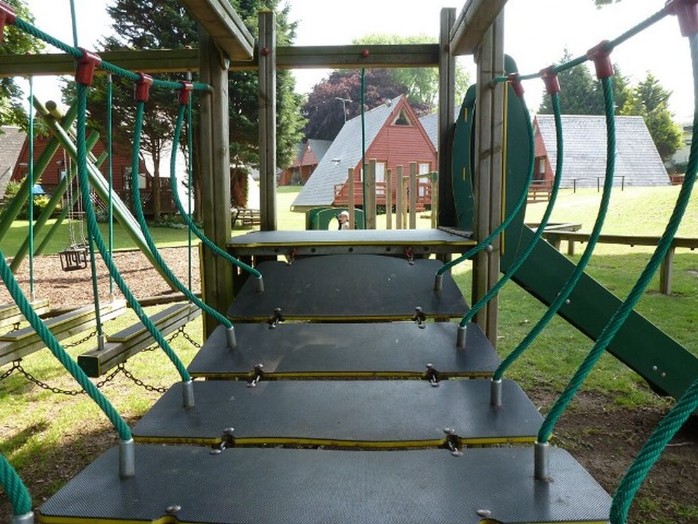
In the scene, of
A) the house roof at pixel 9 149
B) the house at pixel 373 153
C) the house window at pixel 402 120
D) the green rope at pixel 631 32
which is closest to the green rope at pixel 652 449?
the green rope at pixel 631 32

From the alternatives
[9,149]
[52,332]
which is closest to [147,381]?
[52,332]

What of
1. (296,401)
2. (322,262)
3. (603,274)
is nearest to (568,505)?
(296,401)

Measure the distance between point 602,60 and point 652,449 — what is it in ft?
3.04

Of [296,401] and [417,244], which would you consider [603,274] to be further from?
[296,401]

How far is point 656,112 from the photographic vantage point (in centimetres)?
3847

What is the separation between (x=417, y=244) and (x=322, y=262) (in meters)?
0.44

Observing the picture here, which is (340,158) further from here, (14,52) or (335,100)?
(335,100)

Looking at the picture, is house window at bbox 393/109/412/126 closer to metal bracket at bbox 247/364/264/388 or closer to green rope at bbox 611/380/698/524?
metal bracket at bbox 247/364/264/388

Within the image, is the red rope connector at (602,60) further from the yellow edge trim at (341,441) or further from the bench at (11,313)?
the bench at (11,313)

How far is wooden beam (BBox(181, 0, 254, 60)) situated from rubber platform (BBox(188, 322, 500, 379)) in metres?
1.15

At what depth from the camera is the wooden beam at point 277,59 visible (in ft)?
8.70

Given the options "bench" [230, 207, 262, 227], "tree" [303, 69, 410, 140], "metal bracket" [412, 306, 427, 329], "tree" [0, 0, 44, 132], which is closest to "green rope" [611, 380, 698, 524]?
"metal bracket" [412, 306, 427, 329]

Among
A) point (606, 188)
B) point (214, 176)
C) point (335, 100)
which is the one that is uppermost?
point (335, 100)

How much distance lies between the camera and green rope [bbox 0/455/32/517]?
0.74 meters
